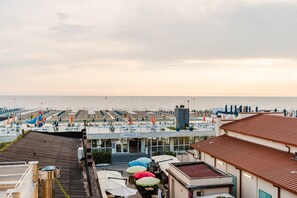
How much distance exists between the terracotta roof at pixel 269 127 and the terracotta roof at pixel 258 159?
79 cm

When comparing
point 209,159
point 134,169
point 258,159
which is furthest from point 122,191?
point 258,159

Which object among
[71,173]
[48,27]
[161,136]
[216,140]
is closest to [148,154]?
[161,136]

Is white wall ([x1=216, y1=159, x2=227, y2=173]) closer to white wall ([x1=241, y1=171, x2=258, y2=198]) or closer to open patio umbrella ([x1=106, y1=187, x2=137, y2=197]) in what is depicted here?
white wall ([x1=241, y1=171, x2=258, y2=198])

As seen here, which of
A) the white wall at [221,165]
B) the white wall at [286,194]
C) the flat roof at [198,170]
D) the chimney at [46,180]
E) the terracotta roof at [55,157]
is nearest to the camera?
the chimney at [46,180]

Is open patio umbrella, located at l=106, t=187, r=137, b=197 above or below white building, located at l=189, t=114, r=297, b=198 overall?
below

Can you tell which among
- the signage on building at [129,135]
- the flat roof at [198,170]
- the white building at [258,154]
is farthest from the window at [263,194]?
the signage on building at [129,135]

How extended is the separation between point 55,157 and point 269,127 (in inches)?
595

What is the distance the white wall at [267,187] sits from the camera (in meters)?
16.0

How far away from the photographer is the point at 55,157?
1658cm

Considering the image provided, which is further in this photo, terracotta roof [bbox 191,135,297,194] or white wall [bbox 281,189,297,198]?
terracotta roof [bbox 191,135,297,194]

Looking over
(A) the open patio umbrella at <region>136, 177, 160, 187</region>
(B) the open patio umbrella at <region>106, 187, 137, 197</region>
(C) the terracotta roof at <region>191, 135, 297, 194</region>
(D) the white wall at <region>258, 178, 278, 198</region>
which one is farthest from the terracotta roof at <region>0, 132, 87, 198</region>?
(D) the white wall at <region>258, 178, 278, 198</region>

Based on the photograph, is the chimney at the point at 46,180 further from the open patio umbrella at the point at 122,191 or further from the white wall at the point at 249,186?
the white wall at the point at 249,186

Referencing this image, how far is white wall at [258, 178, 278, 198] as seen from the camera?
52.6 ft

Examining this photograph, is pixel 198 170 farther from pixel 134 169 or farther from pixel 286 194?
pixel 134 169
